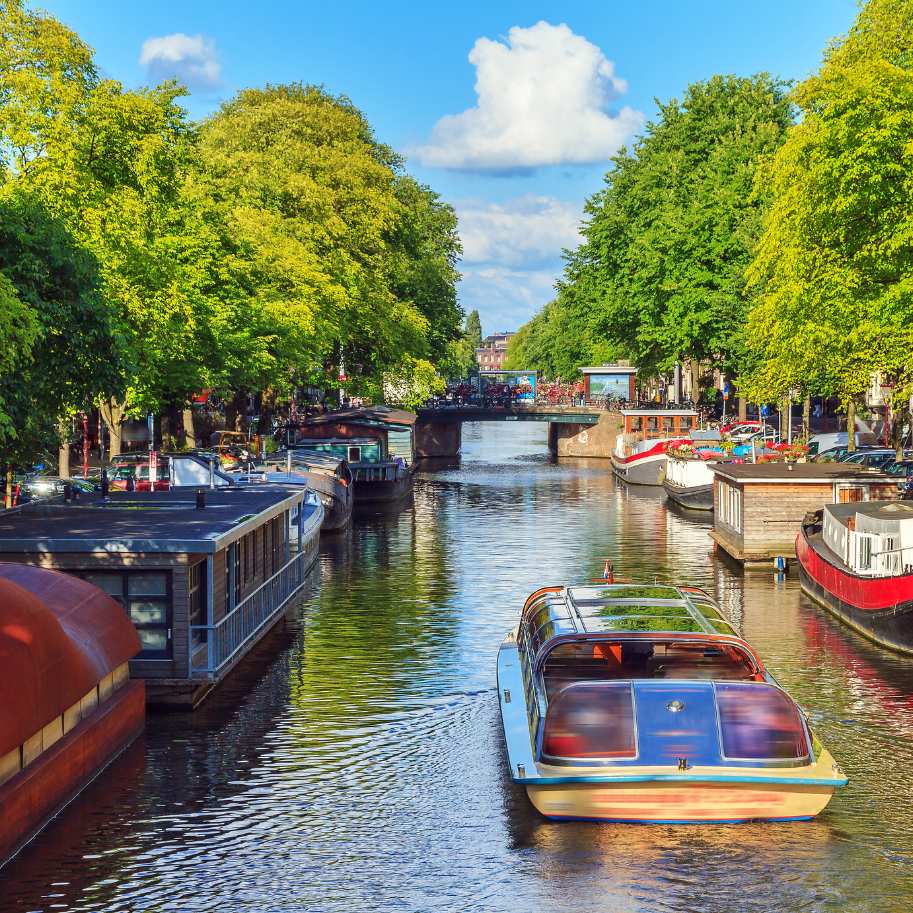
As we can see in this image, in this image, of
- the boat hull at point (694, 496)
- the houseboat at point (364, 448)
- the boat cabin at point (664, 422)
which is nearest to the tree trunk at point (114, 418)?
the houseboat at point (364, 448)

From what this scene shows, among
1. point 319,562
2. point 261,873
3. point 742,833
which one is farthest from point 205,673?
→ point 319,562

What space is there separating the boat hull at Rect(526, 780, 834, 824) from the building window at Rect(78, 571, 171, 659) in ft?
27.1

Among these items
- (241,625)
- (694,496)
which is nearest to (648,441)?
(694,496)

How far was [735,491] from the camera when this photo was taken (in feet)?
148

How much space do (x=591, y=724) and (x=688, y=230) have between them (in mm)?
60722

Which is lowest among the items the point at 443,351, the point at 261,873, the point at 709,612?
the point at 261,873

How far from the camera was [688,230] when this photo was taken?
7594 cm

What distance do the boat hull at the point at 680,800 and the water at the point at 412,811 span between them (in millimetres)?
248

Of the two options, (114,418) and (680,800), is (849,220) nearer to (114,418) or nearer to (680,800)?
(114,418)

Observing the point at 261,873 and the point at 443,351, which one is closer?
the point at 261,873

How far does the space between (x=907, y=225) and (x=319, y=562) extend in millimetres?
20771

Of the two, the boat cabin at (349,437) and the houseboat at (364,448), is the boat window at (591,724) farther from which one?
the boat cabin at (349,437)

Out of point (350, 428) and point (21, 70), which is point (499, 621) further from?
point (350, 428)

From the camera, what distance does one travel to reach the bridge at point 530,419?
3962 inches
